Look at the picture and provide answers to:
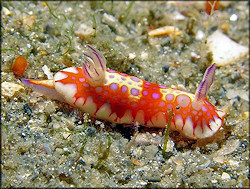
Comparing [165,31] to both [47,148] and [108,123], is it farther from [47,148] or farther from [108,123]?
[47,148]

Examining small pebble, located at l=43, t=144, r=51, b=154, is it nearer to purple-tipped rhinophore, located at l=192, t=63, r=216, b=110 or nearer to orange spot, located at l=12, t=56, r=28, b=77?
orange spot, located at l=12, t=56, r=28, b=77

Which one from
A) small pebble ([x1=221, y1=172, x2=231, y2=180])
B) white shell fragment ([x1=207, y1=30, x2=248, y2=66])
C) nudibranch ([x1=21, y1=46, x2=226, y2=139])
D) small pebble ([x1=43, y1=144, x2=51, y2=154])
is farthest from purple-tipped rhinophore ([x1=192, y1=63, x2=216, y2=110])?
small pebble ([x1=43, y1=144, x2=51, y2=154])

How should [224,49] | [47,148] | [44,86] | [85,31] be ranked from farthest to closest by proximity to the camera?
[224,49], [85,31], [44,86], [47,148]

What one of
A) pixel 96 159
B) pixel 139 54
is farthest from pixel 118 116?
pixel 139 54

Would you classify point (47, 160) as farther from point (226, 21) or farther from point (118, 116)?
point (226, 21)

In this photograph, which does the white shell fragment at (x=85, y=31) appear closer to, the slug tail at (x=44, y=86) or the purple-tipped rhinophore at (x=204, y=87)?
the slug tail at (x=44, y=86)

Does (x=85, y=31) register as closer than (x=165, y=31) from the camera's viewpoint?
Yes

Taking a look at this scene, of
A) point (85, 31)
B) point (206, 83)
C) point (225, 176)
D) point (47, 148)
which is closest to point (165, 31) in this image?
point (85, 31)
